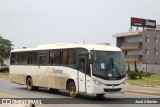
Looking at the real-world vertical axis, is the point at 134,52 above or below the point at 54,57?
above

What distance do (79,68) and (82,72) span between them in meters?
0.48

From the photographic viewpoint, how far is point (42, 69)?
86.9 ft

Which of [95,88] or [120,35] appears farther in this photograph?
[120,35]

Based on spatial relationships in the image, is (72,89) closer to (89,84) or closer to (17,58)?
(89,84)

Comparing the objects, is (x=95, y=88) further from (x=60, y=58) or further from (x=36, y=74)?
(x=36, y=74)

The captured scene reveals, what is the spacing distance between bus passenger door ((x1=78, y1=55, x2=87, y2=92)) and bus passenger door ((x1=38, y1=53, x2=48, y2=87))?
4.49 metres

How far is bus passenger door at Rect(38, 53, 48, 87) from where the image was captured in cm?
2614

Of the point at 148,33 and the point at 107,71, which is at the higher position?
the point at 148,33

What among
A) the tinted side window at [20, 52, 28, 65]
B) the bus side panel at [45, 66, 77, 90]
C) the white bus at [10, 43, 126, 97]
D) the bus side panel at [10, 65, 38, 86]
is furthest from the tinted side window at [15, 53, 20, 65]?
the bus side panel at [45, 66, 77, 90]

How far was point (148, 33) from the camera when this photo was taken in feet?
295

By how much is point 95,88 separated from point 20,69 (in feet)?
35.1

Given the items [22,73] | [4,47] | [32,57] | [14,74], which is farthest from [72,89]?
[4,47]

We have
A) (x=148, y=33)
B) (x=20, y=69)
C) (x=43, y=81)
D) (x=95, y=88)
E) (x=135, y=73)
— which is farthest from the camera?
(x=148, y=33)

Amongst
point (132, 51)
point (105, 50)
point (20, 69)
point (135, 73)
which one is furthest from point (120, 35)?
point (105, 50)
